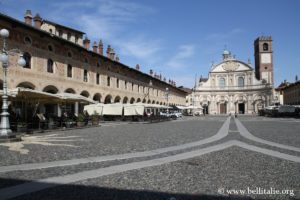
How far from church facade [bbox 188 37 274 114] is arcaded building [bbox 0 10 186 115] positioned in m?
45.3

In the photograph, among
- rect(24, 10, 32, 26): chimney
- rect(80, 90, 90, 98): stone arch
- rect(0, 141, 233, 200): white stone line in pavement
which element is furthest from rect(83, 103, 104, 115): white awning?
rect(0, 141, 233, 200): white stone line in pavement

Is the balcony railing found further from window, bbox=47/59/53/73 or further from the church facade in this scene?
window, bbox=47/59/53/73

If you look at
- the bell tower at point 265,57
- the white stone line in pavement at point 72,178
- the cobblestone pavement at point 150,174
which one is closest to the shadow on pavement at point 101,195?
the cobblestone pavement at point 150,174

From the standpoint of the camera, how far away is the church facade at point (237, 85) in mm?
81838

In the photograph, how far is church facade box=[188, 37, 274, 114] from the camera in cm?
8184

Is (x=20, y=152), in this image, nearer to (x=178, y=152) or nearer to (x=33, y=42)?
(x=178, y=152)

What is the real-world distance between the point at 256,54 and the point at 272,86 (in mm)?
15842

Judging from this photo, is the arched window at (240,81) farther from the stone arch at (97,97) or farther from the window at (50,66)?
the window at (50,66)


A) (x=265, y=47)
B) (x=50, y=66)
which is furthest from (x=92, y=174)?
→ (x=265, y=47)

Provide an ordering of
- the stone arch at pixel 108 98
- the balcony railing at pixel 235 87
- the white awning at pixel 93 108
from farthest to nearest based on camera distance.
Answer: the balcony railing at pixel 235 87 → the stone arch at pixel 108 98 → the white awning at pixel 93 108

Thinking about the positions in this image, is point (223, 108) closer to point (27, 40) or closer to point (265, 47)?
point (265, 47)

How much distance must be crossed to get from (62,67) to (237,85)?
66688 millimetres

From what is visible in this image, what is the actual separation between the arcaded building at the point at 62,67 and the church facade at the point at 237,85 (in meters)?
45.3

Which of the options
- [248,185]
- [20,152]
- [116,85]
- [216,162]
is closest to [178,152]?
[216,162]
